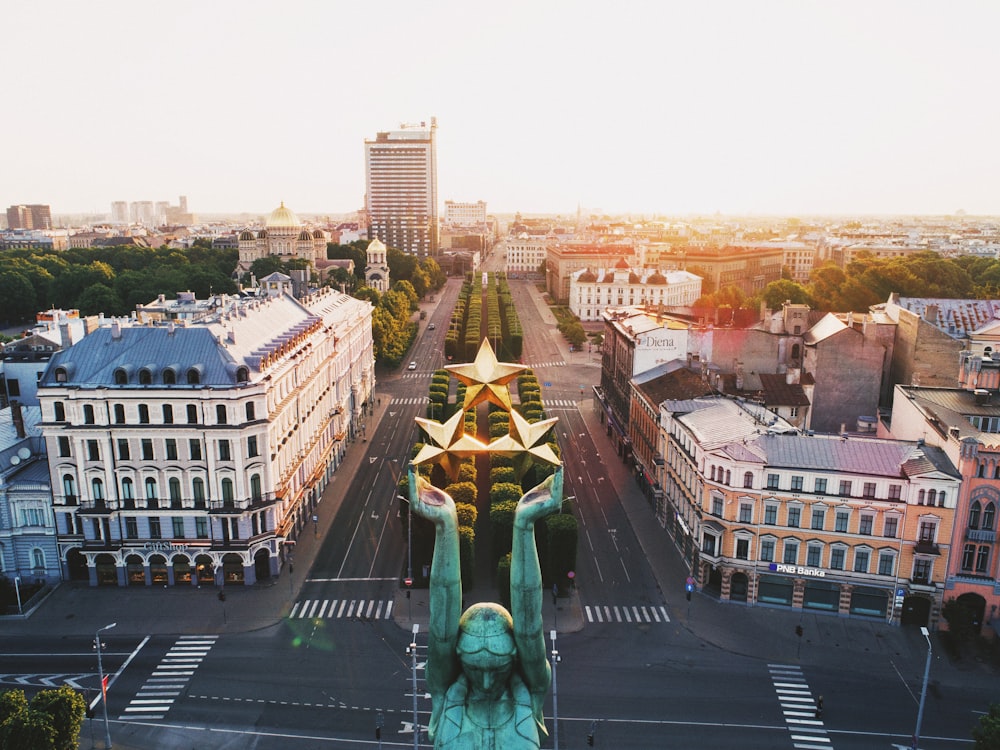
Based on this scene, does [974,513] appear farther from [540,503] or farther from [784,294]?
[784,294]

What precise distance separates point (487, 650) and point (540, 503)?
157 inches

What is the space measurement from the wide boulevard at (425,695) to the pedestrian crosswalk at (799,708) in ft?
0.43

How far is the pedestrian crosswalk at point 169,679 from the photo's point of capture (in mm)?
54594

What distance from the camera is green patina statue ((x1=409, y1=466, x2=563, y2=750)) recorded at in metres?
20.2

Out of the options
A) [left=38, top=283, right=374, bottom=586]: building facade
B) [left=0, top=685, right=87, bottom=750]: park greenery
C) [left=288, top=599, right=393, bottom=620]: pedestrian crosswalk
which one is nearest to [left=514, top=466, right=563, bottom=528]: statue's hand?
[left=0, top=685, right=87, bottom=750]: park greenery

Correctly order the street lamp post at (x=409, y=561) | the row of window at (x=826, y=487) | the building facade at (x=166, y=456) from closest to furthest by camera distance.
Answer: the row of window at (x=826, y=487), the street lamp post at (x=409, y=561), the building facade at (x=166, y=456)

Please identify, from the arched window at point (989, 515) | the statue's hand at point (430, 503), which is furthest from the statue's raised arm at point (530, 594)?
the arched window at point (989, 515)

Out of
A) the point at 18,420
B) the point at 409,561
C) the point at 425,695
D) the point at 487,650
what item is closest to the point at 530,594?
the point at 487,650

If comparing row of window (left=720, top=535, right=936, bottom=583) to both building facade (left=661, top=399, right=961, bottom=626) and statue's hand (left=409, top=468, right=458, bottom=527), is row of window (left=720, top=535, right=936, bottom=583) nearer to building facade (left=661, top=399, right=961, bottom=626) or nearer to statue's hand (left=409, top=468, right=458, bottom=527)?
building facade (left=661, top=399, right=961, bottom=626)

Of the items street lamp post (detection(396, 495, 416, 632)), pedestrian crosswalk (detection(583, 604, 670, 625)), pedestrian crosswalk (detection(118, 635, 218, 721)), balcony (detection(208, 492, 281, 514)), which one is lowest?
pedestrian crosswalk (detection(118, 635, 218, 721))

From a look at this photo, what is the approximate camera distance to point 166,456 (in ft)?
228

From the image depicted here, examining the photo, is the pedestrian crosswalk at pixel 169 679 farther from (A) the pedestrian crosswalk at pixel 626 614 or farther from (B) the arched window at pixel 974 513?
(B) the arched window at pixel 974 513

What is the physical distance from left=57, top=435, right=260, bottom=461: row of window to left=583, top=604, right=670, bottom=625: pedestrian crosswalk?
1336 inches

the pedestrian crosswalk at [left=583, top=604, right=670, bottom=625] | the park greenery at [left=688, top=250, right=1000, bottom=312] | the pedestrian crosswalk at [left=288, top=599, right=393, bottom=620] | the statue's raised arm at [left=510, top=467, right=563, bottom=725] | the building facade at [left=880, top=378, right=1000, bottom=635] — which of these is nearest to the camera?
the statue's raised arm at [left=510, top=467, right=563, bottom=725]
